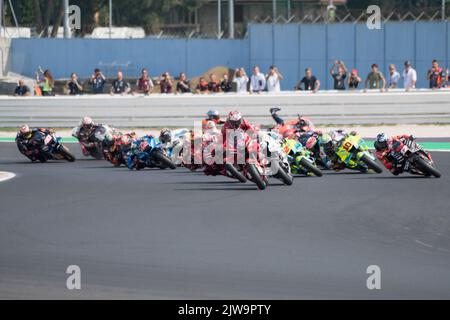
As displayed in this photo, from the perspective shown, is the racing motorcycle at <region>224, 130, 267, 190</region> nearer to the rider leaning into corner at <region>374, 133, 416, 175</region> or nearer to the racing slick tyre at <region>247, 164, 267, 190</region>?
the racing slick tyre at <region>247, 164, 267, 190</region>

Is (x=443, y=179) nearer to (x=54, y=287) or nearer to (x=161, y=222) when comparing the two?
(x=161, y=222)

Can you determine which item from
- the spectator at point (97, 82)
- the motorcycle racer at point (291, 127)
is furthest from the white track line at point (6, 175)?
the spectator at point (97, 82)

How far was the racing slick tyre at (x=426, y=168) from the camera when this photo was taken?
17.6m

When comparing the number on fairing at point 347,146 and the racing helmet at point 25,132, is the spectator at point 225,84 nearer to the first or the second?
the racing helmet at point 25,132

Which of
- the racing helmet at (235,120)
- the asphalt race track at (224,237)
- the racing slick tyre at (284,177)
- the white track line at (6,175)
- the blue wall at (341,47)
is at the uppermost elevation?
the blue wall at (341,47)

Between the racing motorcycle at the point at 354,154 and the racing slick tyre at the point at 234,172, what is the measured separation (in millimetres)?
2254

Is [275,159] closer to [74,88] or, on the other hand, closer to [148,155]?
[148,155]

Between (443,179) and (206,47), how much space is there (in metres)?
24.3

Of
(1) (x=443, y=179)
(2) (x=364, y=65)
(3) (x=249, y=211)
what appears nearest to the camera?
(3) (x=249, y=211)

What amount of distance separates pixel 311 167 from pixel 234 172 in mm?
1970

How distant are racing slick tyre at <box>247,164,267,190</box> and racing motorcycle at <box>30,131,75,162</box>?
6476 millimetres

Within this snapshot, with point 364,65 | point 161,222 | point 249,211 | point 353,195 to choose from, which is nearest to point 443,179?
point 353,195

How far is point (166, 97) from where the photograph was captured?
2827 cm

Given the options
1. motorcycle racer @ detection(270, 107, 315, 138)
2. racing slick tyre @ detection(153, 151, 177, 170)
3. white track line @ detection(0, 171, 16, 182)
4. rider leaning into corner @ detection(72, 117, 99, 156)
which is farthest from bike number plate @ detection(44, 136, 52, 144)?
motorcycle racer @ detection(270, 107, 315, 138)
